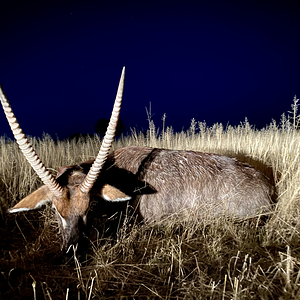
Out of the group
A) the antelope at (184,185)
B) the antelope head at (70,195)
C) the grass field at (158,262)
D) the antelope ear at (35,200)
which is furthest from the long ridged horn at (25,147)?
the grass field at (158,262)

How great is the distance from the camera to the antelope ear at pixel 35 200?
7.30 feet

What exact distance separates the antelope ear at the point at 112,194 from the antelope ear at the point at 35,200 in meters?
0.59

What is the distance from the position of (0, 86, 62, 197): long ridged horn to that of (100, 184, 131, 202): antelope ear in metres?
0.47

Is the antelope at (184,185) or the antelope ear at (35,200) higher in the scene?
the antelope ear at (35,200)

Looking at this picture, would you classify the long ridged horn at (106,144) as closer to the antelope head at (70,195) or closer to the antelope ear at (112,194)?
the antelope head at (70,195)

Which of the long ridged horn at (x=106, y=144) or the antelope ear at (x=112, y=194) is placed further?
the antelope ear at (x=112, y=194)

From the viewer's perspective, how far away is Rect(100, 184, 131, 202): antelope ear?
7.34ft

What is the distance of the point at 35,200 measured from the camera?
225 centimetres

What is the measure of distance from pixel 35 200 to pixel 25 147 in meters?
0.76

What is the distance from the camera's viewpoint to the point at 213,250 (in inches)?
84.1

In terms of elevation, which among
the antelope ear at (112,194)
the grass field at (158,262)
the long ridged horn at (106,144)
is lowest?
the grass field at (158,262)

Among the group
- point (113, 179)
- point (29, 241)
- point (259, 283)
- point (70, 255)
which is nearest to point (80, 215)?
point (70, 255)

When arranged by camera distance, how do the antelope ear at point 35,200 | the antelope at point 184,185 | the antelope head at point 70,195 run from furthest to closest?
the antelope at point 184,185 → the antelope ear at point 35,200 → the antelope head at point 70,195

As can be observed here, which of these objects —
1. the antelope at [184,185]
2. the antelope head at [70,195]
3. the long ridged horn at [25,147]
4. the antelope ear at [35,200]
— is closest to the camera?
the long ridged horn at [25,147]
